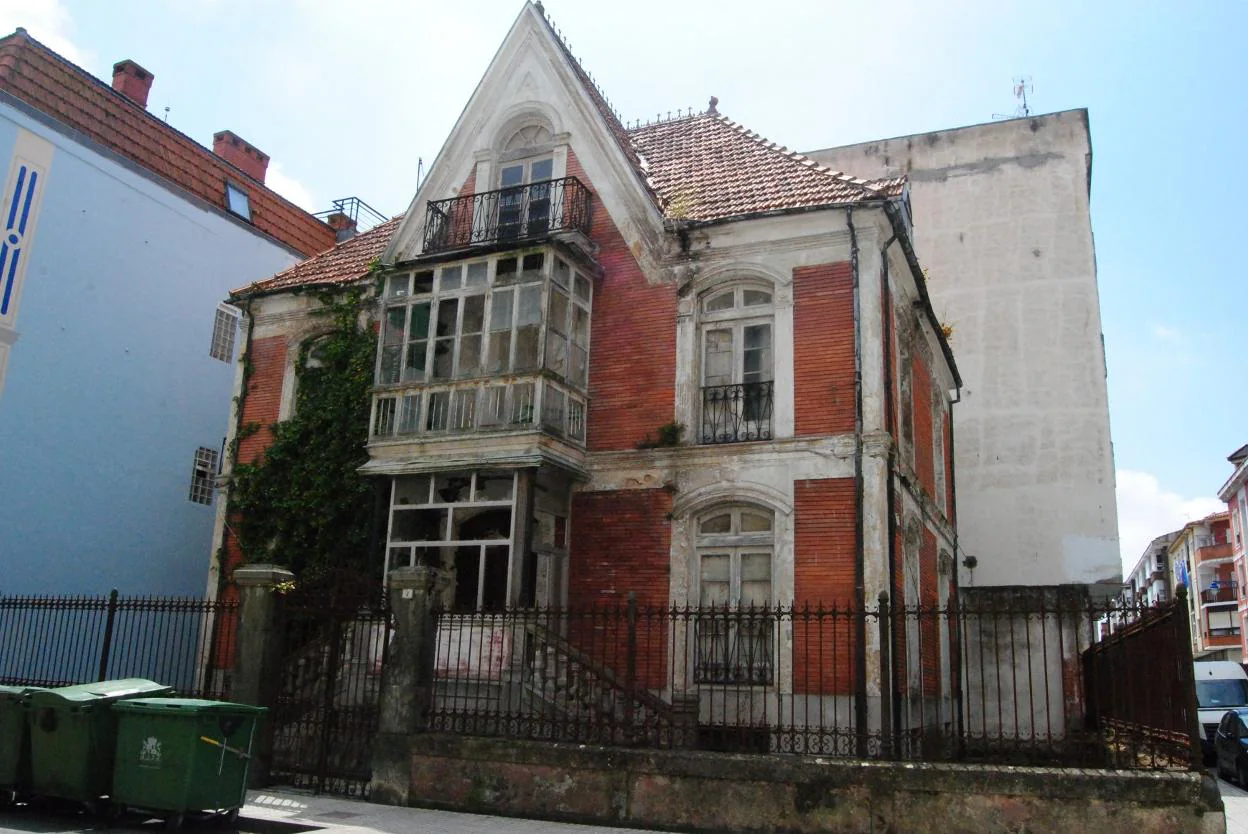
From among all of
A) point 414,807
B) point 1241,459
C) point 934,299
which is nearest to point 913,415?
point 934,299

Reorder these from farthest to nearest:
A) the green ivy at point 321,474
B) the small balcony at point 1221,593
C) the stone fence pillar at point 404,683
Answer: the small balcony at point 1221,593
the green ivy at point 321,474
the stone fence pillar at point 404,683

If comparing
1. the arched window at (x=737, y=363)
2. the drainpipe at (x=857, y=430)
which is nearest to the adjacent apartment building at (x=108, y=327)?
the arched window at (x=737, y=363)

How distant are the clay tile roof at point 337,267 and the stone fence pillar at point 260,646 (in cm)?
826

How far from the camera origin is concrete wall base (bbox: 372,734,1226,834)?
912 cm

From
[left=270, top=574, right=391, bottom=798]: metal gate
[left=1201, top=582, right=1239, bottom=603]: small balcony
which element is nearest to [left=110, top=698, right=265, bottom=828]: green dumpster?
[left=270, top=574, right=391, bottom=798]: metal gate

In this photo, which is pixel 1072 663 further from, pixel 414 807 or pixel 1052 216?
pixel 414 807

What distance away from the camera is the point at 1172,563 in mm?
81688

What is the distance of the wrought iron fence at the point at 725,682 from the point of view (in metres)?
11.4

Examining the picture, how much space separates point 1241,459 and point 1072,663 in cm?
3840

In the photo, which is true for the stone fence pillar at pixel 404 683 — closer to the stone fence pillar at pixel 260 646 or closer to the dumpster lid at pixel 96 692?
the stone fence pillar at pixel 260 646

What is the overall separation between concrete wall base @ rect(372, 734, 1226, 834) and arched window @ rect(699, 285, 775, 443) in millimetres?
6795

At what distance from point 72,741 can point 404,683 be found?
3.41 meters

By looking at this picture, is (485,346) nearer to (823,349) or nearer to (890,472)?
(823,349)

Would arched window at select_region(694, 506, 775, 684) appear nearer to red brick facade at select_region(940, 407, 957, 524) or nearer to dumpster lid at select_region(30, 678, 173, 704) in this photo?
dumpster lid at select_region(30, 678, 173, 704)
